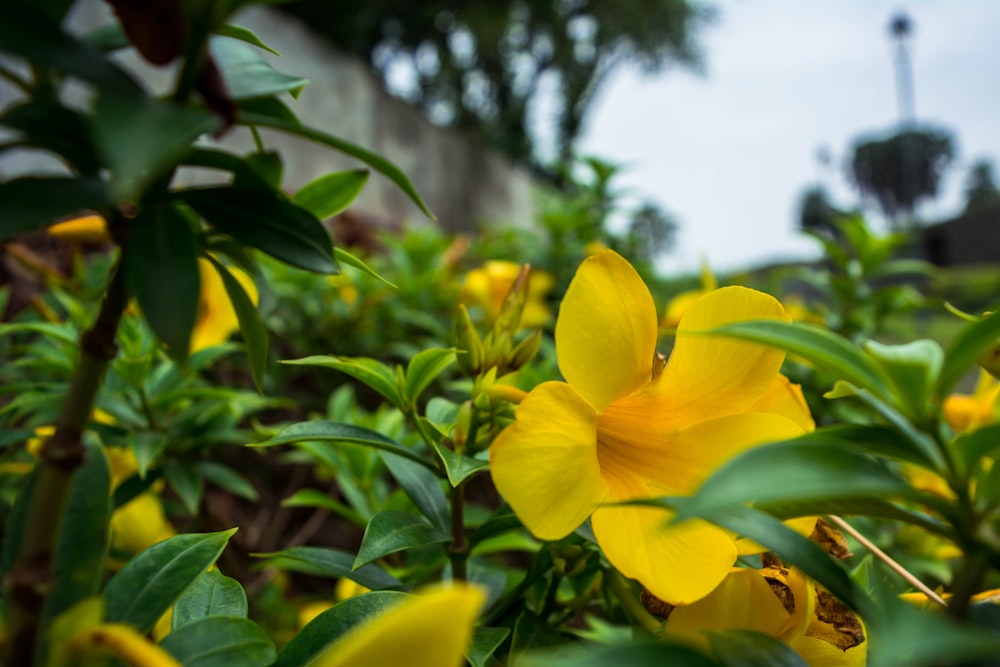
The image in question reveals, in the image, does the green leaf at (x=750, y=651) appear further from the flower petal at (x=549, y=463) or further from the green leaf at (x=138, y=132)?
the green leaf at (x=138, y=132)

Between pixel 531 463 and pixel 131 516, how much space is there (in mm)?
609

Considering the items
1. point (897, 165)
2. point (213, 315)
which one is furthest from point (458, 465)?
point (897, 165)

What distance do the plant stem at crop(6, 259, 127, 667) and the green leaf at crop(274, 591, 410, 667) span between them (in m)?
0.12

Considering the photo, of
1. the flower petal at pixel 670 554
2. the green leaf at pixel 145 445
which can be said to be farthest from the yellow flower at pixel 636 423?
the green leaf at pixel 145 445

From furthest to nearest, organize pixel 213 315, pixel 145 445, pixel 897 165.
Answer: pixel 897 165
pixel 213 315
pixel 145 445

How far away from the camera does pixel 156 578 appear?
1.08ft

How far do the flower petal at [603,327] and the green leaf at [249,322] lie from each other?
0.17m

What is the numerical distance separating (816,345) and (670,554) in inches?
5.6

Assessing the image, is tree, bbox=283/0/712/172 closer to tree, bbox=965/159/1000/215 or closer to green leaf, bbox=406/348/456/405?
green leaf, bbox=406/348/456/405

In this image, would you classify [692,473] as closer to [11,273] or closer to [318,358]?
[318,358]

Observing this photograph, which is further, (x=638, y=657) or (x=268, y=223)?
(x=268, y=223)

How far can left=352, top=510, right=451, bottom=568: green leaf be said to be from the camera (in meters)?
0.43

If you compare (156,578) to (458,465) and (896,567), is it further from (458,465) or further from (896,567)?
(896,567)

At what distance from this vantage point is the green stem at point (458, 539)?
0.50 m
